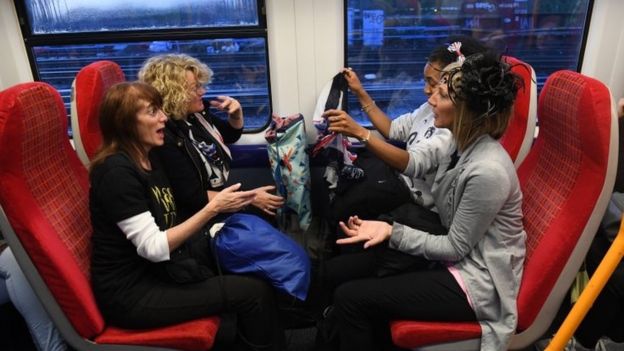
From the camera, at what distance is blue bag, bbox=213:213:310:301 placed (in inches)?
62.9

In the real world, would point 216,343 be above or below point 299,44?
below

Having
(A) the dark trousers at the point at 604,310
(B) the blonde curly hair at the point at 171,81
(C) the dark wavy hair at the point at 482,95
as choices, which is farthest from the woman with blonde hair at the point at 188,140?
(A) the dark trousers at the point at 604,310

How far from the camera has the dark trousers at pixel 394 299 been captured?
1444 millimetres

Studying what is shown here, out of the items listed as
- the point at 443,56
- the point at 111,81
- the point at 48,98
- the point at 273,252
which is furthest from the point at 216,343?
the point at 443,56

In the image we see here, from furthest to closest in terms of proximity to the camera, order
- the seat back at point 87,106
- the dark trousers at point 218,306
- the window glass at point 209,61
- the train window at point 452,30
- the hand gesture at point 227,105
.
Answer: the window glass at point 209,61, the train window at point 452,30, the hand gesture at point 227,105, the seat back at point 87,106, the dark trousers at point 218,306

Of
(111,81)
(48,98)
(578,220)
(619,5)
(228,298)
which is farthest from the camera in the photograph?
(619,5)

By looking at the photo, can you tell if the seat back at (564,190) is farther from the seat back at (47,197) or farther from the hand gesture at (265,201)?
the seat back at (47,197)

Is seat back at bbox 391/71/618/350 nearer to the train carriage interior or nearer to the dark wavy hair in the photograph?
the train carriage interior

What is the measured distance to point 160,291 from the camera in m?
1.50

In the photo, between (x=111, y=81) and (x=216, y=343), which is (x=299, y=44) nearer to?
(x=111, y=81)

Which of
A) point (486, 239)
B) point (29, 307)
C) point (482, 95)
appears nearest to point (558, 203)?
point (486, 239)

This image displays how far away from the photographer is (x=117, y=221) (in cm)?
136

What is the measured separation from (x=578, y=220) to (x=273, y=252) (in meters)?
1.00

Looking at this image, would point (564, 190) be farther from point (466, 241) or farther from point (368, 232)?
point (368, 232)
